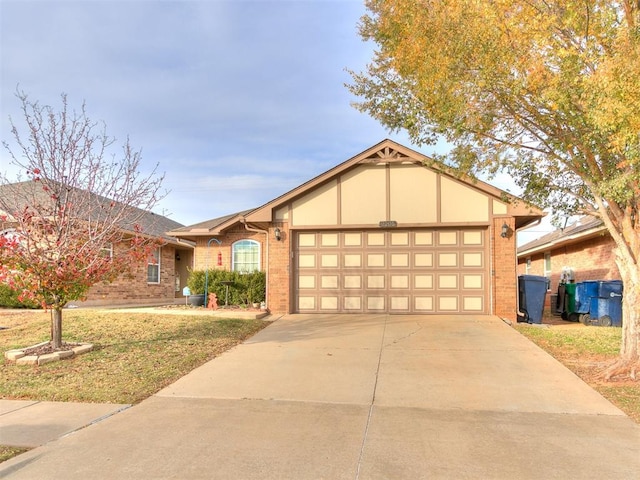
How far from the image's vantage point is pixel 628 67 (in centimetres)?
552

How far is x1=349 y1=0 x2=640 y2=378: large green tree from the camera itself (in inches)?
229

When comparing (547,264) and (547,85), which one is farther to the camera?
(547,264)

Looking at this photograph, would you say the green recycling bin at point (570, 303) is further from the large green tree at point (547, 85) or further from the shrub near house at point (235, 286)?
the shrub near house at point (235, 286)

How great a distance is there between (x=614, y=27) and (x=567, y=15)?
2.34 ft

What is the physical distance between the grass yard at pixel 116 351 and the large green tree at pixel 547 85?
19.3 feet

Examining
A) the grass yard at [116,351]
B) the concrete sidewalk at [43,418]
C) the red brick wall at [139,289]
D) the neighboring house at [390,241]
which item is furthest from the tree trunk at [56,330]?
the red brick wall at [139,289]

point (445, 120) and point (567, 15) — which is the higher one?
point (567, 15)

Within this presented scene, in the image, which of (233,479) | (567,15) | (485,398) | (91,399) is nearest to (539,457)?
(485,398)

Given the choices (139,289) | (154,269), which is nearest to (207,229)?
(139,289)

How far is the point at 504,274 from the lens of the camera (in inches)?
466

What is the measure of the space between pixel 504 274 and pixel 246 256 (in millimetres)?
8084

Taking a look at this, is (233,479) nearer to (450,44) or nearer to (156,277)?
(450,44)

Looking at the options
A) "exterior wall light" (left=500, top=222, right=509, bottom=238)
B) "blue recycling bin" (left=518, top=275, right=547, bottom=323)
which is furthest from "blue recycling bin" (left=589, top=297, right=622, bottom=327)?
"exterior wall light" (left=500, top=222, right=509, bottom=238)

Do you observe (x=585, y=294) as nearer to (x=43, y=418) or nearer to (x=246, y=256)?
(x=246, y=256)
